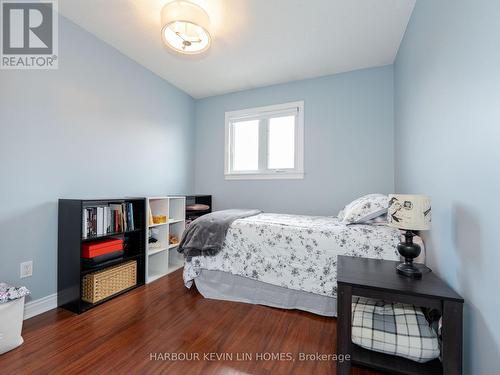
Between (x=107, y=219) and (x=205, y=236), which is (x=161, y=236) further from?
(x=205, y=236)

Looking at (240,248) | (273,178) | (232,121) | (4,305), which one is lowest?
(4,305)

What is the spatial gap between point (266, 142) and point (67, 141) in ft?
A: 7.49

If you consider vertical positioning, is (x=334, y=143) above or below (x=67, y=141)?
above

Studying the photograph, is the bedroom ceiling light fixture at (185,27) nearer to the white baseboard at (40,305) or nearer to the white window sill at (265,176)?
the white window sill at (265,176)

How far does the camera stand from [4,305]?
4.55 ft

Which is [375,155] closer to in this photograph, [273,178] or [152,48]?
[273,178]

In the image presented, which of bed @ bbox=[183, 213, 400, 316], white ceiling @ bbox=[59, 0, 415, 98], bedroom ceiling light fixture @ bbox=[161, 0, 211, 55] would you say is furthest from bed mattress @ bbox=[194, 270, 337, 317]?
white ceiling @ bbox=[59, 0, 415, 98]

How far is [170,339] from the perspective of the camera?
5.09 feet

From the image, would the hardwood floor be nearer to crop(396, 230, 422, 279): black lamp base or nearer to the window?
crop(396, 230, 422, 279): black lamp base

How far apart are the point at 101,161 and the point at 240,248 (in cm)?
167

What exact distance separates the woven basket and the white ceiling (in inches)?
89.0

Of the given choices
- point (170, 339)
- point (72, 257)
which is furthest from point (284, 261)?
point (72, 257)

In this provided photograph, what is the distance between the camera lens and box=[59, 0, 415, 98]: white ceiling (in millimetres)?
1870

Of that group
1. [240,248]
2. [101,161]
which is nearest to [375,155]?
[240,248]
